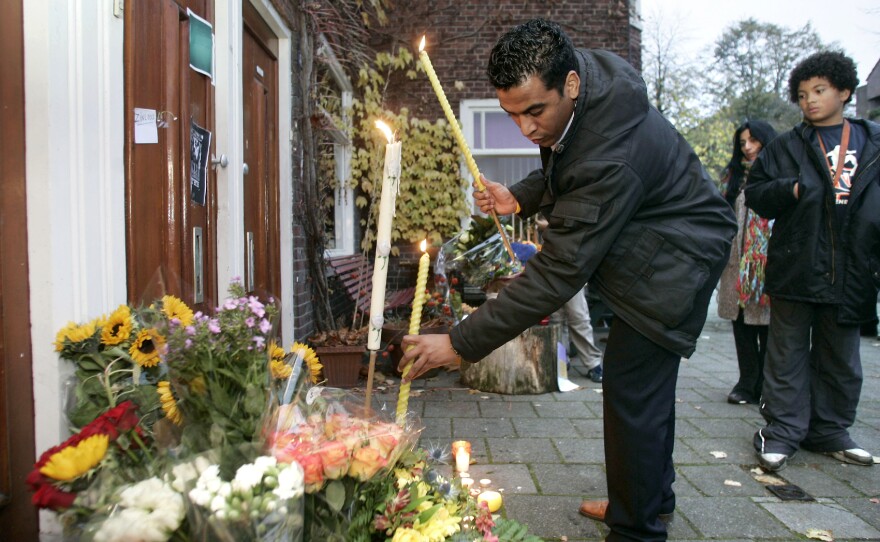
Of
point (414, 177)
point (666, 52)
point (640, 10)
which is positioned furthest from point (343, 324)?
point (666, 52)

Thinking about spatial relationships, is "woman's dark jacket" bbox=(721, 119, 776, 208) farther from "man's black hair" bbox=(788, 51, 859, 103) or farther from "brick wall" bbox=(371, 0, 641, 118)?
"brick wall" bbox=(371, 0, 641, 118)

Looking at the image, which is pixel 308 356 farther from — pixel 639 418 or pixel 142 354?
pixel 639 418

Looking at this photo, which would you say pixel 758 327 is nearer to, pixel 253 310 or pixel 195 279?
pixel 195 279

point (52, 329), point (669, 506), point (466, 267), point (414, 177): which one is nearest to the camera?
point (52, 329)

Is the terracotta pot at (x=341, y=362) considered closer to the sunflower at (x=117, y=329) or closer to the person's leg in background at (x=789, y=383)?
the person's leg in background at (x=789, y=383)

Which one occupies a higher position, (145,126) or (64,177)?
(145,126)

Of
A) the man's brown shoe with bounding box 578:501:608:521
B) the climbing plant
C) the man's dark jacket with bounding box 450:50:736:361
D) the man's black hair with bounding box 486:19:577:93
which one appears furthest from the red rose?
the climbing plant

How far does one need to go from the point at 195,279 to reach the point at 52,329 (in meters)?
1.15

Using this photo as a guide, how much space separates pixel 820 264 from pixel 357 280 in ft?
15.5

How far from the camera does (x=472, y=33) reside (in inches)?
354

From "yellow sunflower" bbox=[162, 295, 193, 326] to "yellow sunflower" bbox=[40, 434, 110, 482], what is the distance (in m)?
0.54

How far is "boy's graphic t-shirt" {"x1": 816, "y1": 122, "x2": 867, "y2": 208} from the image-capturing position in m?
3.39

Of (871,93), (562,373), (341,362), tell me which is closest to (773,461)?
(562,373)

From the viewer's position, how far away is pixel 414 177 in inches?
347
